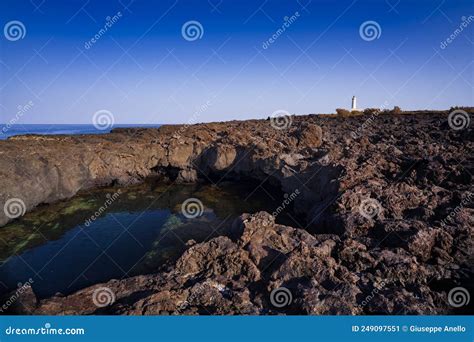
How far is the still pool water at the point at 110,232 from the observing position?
12805 mm

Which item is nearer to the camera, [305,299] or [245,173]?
[305,299]

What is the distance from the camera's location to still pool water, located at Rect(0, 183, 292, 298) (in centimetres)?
1280

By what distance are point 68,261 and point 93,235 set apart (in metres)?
2.97

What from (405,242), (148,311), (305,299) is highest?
(405,242)

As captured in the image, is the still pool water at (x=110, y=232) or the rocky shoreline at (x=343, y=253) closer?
the rocky shoreline at (x=343, y=253)

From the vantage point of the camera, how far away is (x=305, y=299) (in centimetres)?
663

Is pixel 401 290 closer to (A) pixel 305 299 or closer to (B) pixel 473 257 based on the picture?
(A) pixel 305 299

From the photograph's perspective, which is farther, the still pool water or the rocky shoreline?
the still pool water

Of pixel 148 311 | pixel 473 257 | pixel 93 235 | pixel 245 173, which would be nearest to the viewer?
pixel 148 311

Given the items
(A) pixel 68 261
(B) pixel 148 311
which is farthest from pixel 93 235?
(B) pixel 148 311

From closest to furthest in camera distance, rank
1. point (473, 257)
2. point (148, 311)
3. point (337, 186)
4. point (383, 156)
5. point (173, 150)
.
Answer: point (148, 311) < point (473, 257) < point (337, 186) < point (383, 156) < point (173, 150)

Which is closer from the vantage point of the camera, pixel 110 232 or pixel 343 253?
pixel 343 253

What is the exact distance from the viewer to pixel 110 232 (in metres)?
17.3

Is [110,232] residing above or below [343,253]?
below
